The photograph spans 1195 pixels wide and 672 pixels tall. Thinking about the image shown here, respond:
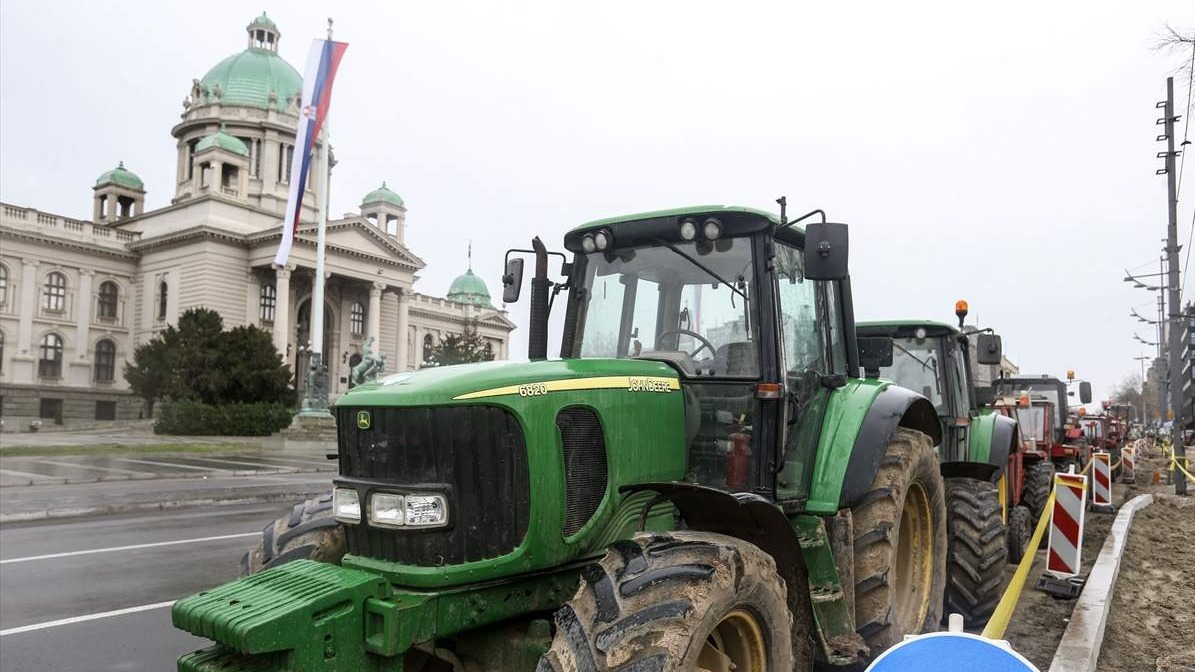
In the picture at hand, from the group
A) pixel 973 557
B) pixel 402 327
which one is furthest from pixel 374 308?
pixel 973 557

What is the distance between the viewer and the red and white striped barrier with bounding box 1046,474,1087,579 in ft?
22.8

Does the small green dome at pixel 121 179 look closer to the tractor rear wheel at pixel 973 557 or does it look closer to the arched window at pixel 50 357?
the arched window at pixel 50 357

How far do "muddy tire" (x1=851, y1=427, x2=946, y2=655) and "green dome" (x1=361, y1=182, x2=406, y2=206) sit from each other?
72.9 meters

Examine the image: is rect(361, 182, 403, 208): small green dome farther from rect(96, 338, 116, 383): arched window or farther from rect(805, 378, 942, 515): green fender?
rect(805, 378, 942, 515): green fender

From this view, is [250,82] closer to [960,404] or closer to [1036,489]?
[1036,489]

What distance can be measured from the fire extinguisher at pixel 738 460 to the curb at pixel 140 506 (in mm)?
11749

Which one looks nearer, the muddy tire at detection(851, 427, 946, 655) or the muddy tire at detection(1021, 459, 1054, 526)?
the muddy tire at detection(851, 427, 946, 655)

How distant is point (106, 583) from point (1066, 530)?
8203 mm

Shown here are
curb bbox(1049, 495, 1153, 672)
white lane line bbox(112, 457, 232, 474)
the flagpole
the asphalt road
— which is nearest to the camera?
curb bbox(1049, 495, 1153, 672)

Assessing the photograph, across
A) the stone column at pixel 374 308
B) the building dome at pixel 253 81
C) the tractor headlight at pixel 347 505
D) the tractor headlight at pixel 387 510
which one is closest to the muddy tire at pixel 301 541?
the tractor headlight at pixel 347 505

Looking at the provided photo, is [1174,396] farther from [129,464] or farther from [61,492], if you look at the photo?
[129,464]

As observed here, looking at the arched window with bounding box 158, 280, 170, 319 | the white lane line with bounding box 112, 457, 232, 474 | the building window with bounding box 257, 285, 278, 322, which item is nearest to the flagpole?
the white lane line with bounding box 112, 457, 232, 474

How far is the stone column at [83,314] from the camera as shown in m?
58.8

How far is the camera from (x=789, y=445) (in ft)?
13.4
